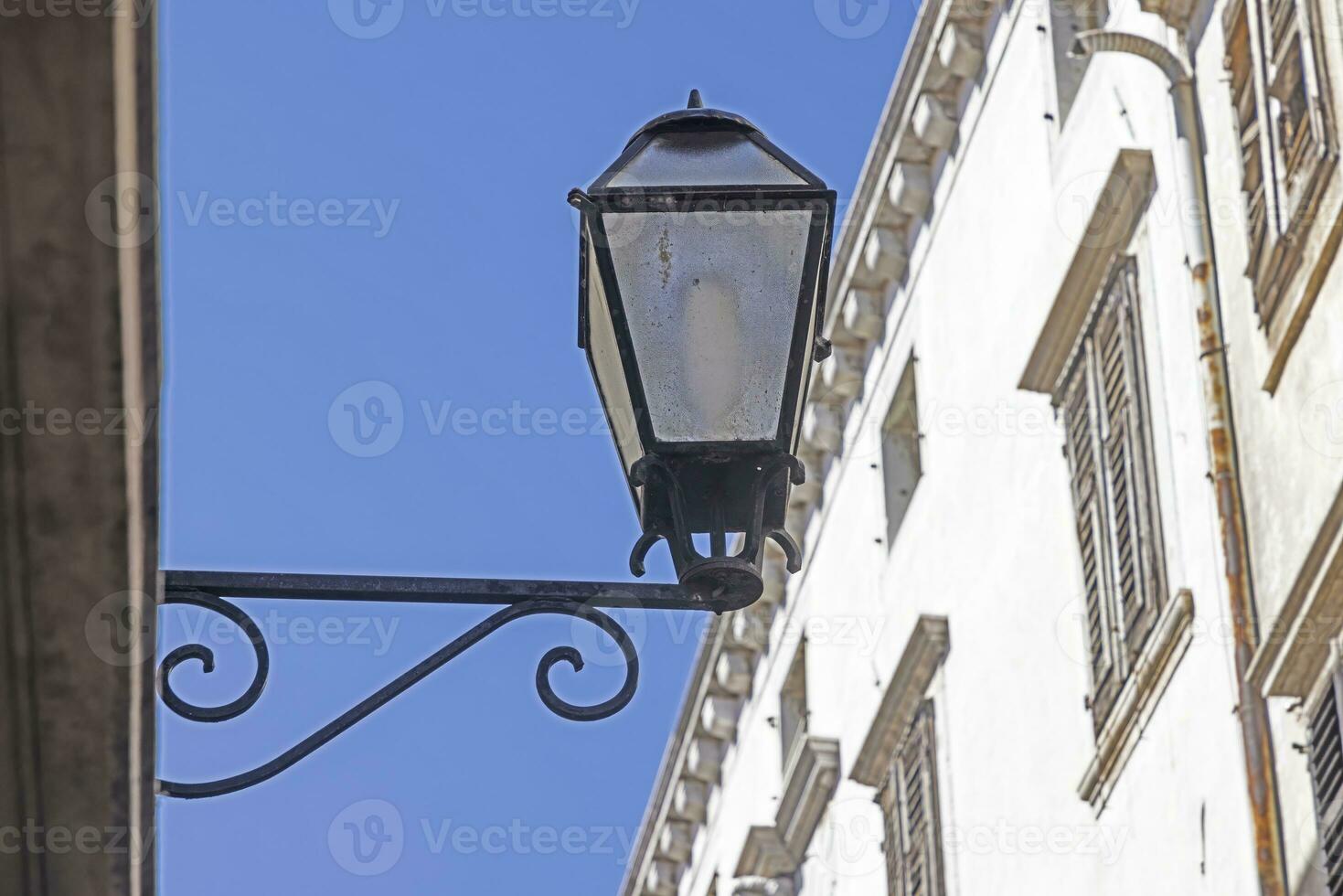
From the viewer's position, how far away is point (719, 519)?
4879mm

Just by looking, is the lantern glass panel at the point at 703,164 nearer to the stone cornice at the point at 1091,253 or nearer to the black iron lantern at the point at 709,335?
the black iron lantern at the point at 709,335

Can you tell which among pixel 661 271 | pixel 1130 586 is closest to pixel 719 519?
pixel 661 271

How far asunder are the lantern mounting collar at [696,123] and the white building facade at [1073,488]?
4776mm

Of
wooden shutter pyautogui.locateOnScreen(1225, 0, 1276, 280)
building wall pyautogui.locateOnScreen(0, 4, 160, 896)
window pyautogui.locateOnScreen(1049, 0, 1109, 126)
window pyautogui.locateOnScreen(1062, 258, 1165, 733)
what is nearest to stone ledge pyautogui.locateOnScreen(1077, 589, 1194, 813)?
window pyautogui.locateOnScreen(1062, 258, 1165, 733)

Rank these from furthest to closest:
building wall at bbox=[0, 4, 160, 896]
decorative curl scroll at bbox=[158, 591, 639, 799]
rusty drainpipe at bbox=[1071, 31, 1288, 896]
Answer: rusty drainpipe at bbox=[1071, 31, 1288, 896], decorative curl scroll at bbox=[158, 591, 639, 799], building wall at bbox=[0, 4, 160, 896]

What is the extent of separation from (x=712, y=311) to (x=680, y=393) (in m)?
0.18

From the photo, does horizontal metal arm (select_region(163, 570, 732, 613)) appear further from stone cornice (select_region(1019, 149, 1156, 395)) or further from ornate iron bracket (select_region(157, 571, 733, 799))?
stone cornice (select_region(1019, 149, 1156, 395))

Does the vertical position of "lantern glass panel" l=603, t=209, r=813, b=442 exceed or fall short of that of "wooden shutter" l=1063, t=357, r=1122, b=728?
it falls short

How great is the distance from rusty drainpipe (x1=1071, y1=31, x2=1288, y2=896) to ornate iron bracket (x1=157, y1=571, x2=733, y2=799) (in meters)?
5.84

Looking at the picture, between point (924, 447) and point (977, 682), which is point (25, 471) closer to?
point (977, 682)

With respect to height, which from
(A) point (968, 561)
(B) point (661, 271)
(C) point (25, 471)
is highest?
(A) point (968, 561)

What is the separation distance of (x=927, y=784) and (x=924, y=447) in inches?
95.1

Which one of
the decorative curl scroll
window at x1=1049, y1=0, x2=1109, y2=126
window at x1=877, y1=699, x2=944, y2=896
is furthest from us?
window at x1=877, y1=699, x2=944, y2=896

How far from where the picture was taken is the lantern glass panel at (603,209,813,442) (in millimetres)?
4902
